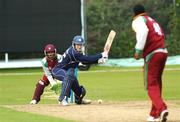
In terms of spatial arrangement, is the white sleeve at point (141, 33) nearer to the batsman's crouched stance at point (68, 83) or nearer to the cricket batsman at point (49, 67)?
the batsman's crouched stance at point (68, 83)

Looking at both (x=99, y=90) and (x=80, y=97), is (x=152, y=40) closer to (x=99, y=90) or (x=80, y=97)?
(x=80, y=97)

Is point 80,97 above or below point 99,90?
above

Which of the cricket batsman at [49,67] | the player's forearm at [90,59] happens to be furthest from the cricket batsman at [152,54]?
the cricket batsman at [49,67]

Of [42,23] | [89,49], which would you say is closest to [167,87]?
[42,23]

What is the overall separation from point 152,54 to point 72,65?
13.1ft

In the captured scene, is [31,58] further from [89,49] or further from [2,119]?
[2,119]

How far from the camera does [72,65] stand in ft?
51.4

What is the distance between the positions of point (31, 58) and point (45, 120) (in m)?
25.2

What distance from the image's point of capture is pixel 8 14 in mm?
35812

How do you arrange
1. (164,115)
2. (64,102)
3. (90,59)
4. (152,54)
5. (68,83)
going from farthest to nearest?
1. (64,102)
2. (68,83)
3. (90,59)
4. (152,54)
5. (164,115)

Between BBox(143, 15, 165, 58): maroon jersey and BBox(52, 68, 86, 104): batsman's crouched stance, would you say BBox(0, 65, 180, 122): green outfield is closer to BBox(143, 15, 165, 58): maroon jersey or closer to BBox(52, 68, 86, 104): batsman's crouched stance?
BBox(52, 68, 86, 104): batsman's crouched stance

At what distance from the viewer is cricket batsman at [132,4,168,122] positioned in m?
11.8

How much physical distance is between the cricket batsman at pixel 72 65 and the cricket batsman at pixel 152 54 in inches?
123

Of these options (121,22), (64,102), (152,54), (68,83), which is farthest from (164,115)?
(121,22)
